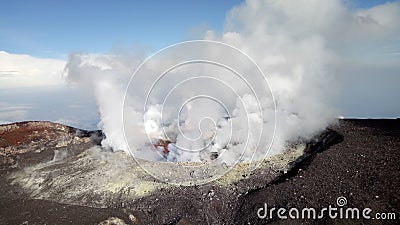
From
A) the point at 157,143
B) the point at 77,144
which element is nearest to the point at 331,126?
the point at 157,143

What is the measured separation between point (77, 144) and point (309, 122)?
23.9 metres

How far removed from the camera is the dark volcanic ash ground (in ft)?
55.6

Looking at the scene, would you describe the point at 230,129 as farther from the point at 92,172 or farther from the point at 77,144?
the point at 77,144

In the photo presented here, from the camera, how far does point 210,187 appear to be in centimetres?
2033

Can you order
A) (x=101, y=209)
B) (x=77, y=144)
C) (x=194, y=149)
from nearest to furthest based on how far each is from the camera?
(x=101, y=209) < (x=194, y=149) < (x=77, y=144)

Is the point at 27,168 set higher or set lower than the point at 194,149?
lower

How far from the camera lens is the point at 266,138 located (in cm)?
2747

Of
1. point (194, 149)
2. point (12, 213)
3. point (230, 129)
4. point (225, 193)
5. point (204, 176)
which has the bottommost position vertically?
point (12, 213)

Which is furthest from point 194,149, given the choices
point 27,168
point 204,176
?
point 27,168

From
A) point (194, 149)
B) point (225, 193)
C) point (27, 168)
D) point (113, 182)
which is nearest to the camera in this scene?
point (225, 193)

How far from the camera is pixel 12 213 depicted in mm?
18391

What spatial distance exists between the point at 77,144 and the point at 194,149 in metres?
12.6

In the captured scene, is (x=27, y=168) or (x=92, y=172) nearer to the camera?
(x=92, y=172)

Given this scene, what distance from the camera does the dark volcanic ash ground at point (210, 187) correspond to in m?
16.9
